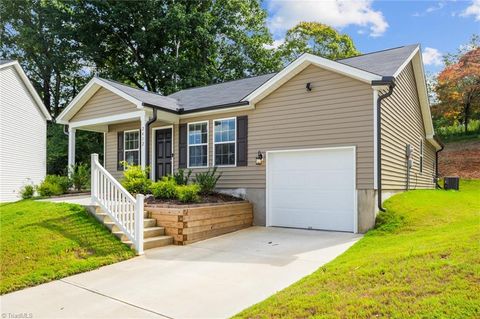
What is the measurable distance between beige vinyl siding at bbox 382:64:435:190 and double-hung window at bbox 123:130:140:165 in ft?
27.0

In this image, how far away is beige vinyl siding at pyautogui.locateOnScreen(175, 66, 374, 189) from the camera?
7938 mm

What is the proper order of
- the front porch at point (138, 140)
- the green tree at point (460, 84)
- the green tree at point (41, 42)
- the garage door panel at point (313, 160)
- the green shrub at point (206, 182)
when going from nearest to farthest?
the garage door panel at point (313, 160) → the green shrub at point (206, 182) → the front porch at point (138, 140) → the green tree at point (41, 42) → the green tree at point (460, 84)

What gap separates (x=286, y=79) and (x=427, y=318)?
7.28m

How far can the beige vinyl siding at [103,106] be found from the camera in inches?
433

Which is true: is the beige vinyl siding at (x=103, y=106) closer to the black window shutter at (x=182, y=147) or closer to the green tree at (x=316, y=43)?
the black window shutter at (x=182, y=147)

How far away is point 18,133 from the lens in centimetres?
1562

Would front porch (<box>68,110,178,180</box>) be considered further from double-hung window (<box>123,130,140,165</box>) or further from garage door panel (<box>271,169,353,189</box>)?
garage door panel (<box>271,169,353,189</box>)

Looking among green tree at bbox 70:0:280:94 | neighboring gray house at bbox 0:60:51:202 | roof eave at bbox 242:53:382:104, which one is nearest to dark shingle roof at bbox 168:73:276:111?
roof eave at bbox 242:53:382:104

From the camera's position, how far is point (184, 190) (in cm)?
805

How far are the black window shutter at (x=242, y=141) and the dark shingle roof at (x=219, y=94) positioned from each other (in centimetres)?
71

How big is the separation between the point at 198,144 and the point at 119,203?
442 cm

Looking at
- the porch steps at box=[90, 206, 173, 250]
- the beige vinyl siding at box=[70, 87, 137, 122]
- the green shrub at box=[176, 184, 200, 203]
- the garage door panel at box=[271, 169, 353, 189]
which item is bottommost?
the porch steps at box=[90, 206, 173, 250]

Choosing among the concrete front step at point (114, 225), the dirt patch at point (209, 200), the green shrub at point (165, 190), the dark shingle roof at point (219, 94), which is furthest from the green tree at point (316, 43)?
the concrete front step at point (114, 225)

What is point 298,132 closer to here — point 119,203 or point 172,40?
point 119,203
